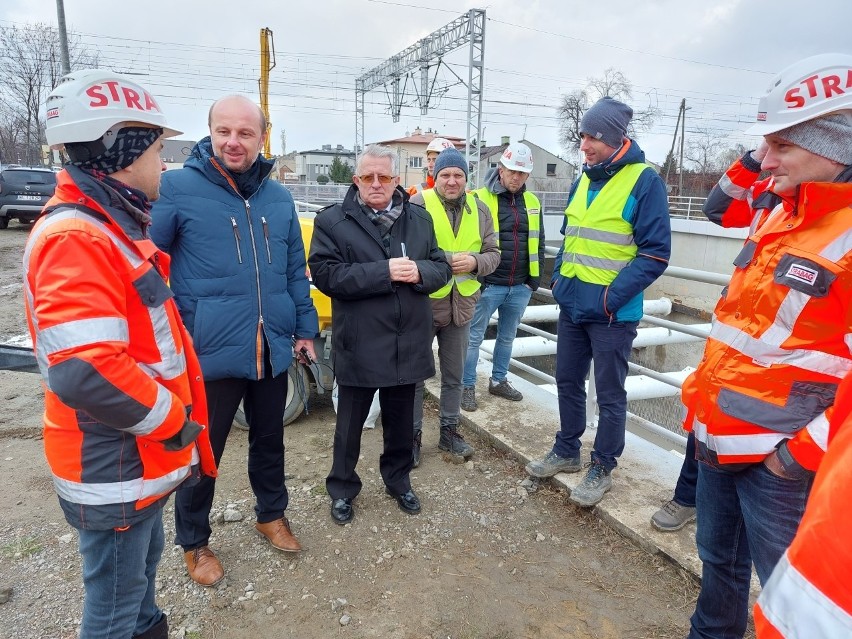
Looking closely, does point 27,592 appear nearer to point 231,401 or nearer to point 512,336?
point 231,401

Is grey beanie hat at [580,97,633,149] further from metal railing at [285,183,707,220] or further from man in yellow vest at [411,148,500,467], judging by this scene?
metal railing at [285,183,707,220]

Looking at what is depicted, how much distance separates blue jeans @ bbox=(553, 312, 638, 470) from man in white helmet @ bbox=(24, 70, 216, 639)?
2.06m

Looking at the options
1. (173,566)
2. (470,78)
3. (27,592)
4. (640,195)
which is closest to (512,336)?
(640,195)

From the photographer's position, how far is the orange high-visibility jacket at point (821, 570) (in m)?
0.62

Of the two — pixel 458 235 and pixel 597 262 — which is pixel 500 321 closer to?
pixel 458 235

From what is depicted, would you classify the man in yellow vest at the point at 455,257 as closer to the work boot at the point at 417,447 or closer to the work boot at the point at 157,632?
the work boot at the point at 417,447

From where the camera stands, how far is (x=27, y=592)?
2.39m

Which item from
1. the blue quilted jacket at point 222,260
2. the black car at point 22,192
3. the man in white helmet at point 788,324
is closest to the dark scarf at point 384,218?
the blue quilted jacket at point 222,260

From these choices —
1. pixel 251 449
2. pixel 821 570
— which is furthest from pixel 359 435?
pixel 821 570

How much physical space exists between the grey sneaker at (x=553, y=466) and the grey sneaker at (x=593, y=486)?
15 centimetres

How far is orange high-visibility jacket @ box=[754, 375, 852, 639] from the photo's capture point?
2.03ft

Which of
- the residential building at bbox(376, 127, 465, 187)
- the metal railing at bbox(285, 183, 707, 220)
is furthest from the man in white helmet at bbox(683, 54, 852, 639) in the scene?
the residential building at bbox(376, 127, 465, 187)

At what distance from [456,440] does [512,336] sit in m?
1.12

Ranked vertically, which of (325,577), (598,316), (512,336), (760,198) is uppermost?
(760,198)
